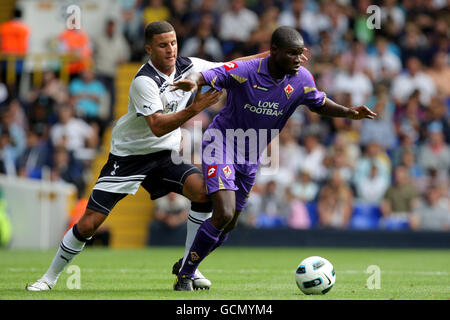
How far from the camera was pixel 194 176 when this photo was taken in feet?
27.2

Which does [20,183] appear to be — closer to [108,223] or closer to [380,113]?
[108,223]

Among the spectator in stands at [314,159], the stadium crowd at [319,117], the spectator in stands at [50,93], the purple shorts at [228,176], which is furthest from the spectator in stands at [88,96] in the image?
the purple shorts at [228,176]

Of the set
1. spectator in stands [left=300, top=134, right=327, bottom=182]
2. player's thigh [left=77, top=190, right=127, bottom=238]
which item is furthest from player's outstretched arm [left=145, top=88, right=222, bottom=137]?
spectator in stands [left=300, top=134, right=327, bottom=182]

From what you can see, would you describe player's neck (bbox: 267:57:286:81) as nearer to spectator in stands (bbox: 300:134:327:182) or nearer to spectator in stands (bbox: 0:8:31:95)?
spectator in stands (bbox: 300:134:327:182)

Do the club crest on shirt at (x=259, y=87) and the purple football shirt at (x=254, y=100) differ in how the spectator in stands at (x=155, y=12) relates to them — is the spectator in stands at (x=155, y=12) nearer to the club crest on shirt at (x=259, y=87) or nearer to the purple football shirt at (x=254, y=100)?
the purple football shirt at (x=254, y=100)

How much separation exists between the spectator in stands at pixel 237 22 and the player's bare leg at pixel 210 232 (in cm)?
1230

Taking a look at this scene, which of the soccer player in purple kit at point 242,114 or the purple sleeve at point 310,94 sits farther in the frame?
the purple sleeve at point 310,94

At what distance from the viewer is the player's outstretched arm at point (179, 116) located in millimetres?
7562

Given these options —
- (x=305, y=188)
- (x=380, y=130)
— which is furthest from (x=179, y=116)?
(x=380, y=130)

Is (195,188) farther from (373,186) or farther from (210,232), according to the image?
(373,186)

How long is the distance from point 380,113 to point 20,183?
7.53 metres

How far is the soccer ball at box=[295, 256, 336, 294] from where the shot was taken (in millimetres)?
7652

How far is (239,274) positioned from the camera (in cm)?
1038
